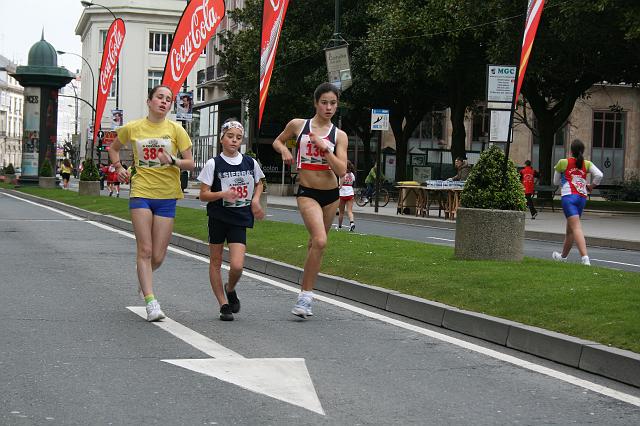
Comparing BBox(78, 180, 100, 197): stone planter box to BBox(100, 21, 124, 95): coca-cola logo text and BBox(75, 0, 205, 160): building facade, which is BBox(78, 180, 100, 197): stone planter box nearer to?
BBox(100, 21, 124, 95): coca-cola logo text

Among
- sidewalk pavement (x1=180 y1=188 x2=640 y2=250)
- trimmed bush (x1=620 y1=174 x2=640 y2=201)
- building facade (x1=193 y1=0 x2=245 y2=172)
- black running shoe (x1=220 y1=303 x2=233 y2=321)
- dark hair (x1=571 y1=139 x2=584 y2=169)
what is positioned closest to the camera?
black running shoe (x1=220 y1=303 x2=233 y2=321)

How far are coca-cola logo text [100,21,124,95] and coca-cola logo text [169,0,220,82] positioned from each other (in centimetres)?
691

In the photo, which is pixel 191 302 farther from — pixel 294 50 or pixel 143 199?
pixel 294 50

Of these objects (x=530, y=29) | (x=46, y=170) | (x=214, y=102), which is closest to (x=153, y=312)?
(x=530, y=29)

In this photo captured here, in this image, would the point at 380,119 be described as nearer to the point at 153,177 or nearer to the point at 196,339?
the point at 153,177

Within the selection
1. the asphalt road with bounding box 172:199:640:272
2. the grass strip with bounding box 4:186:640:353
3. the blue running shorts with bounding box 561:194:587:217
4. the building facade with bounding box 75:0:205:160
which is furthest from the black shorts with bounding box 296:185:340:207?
the building facade with bounding box 75:0:205:160

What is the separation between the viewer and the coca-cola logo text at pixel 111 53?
30.1 metres

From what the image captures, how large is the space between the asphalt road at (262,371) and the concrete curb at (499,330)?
5.0 inches

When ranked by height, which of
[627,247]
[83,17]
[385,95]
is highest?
[83,17]

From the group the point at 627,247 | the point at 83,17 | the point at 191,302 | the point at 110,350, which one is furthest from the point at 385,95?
Result: the point at 83,17

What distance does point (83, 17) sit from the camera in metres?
107

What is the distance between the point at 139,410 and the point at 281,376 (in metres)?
1.26

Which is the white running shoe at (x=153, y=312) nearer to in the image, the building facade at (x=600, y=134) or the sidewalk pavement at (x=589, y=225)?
the sidewalk pavement at (x=589, y=225)

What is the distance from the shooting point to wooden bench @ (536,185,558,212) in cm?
4153
